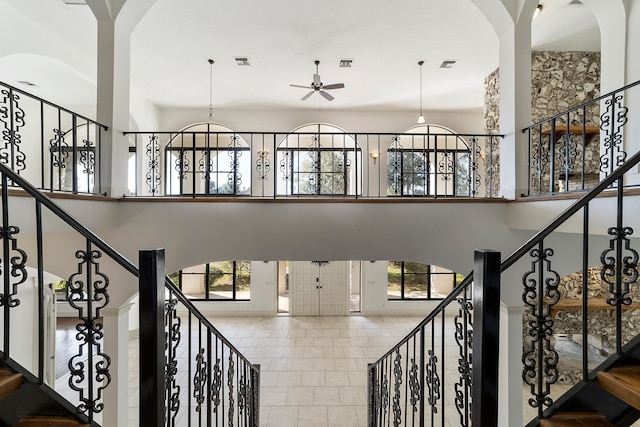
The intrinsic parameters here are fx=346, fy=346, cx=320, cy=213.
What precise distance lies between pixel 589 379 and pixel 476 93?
7.71 metres

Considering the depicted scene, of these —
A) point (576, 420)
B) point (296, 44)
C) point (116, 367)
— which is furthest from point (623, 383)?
point (296, 44)

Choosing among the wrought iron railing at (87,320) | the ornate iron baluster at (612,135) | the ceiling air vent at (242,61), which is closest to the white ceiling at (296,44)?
the ceiling air vent at (242,61)

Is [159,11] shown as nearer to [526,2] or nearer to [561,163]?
[526,2]

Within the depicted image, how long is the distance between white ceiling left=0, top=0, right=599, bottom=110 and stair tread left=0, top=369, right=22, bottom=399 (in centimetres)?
468

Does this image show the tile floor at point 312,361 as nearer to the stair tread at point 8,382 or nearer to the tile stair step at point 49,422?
the tile stair step at point 49,422

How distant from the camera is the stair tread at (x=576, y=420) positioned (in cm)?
163

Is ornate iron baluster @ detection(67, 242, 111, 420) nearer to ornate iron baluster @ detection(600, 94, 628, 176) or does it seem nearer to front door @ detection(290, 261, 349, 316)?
ornate iron baluster @ detection(600, 94, 628, 176)

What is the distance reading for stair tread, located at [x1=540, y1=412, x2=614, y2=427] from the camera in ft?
5.36

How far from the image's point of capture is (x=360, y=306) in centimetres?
1047

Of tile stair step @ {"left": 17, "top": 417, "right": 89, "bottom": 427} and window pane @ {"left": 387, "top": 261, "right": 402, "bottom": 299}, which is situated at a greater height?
tile stair step @ {"left": 17, "top": 417, "right": 89, "bottom": 427}

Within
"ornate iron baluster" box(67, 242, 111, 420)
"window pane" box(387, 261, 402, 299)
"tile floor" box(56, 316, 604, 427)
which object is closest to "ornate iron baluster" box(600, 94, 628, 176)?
"ornate iron baluster" box(67, 242, 111, 420)

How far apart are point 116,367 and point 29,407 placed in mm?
2507

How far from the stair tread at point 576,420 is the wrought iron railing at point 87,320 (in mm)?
1823

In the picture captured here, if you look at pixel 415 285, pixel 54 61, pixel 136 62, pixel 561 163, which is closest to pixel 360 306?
pixel 415 285
